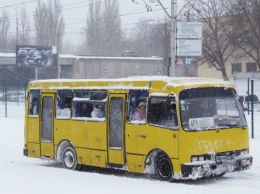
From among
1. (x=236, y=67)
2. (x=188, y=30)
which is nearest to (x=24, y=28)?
(x=236, y=67)

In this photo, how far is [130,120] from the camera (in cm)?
1448

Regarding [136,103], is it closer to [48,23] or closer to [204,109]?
[204,109]

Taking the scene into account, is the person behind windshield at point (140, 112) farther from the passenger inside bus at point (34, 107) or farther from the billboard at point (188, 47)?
the billboard at point (188, 47)

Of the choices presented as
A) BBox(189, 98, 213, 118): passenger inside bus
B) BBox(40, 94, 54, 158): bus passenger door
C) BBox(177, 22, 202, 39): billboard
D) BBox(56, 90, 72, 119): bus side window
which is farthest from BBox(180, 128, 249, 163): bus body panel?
BBox(177, 22, 202, 39): billboard

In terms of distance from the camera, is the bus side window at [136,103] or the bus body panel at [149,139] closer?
the bus body panel at [149,139]

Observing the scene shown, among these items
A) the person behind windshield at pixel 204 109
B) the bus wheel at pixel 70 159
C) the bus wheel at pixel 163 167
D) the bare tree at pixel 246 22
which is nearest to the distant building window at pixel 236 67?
the bare tree at pixel 246 22

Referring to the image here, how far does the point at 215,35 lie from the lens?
60.7 meters

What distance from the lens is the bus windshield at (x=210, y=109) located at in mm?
13305

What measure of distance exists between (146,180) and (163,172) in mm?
428

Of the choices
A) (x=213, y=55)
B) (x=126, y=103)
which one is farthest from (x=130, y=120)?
(x=213, y=55)

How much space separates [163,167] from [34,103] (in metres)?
5.32

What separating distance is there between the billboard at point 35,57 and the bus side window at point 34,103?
41972 mm

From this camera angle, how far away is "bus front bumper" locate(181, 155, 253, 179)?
42.6ft

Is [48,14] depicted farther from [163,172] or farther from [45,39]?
[163,172]
